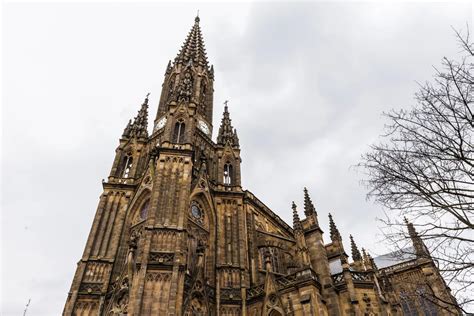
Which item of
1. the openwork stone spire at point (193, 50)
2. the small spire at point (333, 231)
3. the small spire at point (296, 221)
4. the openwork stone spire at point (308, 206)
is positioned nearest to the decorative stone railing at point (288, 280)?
the small spire at point (296, 221)

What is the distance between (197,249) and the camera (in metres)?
19.0

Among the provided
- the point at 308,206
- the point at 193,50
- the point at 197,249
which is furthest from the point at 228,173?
the point at 193,50

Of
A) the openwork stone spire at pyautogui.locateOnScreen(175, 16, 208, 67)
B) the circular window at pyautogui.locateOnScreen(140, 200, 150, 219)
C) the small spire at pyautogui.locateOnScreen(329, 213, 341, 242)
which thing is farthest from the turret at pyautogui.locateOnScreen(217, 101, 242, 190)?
the openwork stone spire at pyautogui.locateOnScreen(175, 16, 208, 67)

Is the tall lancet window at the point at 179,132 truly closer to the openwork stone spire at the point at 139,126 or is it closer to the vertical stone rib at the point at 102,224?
the openwork stone spire at the point at 139,126

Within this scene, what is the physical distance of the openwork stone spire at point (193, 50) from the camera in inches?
1372

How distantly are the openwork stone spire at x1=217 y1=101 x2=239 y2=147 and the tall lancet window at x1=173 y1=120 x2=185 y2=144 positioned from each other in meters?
4.78

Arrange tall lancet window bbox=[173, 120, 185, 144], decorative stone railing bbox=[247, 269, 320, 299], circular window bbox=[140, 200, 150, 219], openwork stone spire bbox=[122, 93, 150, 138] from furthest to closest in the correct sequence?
openwork stone spire bbox=[122, 93, 150, 138] < tall lancet window bbox=[173, 120, 185, 144] < circular window bbox=[140, 200, 150, 219] < decorative stone railing bbox=[247, 269, 320, 299]

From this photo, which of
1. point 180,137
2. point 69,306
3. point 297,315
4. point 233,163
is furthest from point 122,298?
point 233,163

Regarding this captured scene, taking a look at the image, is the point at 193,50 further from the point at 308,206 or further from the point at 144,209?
the point at 308,206

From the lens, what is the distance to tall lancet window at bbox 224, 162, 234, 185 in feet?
85.3

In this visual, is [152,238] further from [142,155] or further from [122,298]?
[142,155]

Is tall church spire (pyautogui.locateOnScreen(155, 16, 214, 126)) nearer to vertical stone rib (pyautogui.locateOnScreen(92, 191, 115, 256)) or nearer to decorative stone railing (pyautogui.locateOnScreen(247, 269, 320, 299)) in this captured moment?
vertical stone rib (pyautogui.locateOnScreen(92, 191, 115, 256))

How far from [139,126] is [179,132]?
19.6 ft

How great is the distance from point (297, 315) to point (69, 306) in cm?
1191
